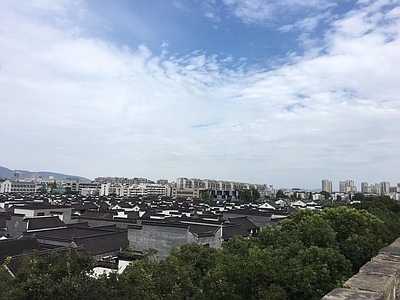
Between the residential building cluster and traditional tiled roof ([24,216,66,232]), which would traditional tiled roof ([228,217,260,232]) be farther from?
the residential building cluster

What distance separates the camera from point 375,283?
160 inches

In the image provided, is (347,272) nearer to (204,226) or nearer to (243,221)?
(204,226)

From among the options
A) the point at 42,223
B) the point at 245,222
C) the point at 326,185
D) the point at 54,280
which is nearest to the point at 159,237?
the point at 42,223

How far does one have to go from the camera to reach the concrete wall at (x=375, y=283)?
139 inches

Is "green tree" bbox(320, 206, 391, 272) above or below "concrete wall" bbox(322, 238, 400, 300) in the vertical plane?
below

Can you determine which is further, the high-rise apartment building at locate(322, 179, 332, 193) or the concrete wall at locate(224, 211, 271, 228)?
the high-rise apartment building at locate(322, 179, 332, 193)

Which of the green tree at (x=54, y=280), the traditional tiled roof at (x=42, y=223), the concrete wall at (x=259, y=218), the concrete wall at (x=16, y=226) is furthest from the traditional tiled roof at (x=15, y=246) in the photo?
the concrete wall at (x=259, y=218)

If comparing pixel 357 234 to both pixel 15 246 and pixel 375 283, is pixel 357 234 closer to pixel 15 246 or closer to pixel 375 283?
pixel 375 283

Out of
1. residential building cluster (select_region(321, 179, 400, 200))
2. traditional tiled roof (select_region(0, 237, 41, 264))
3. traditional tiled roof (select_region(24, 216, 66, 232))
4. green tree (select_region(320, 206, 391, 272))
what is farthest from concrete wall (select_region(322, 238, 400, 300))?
residential building cluster (select_region(321, 179, 400, 200))

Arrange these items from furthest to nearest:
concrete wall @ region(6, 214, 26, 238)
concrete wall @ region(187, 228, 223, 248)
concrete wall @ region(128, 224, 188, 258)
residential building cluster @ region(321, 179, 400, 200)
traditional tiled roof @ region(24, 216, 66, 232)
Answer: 1. residential building cluster @ region(321, 179, 400, 200)
2. concrete wall @ region(6, 214, 26, 238)
3. traditional tiled roof @ region(24, 216, 66, 232)
4. concrete wall @ region(128, 224, 188, 258)
5. concrete wall @ region(187, 228, 223, 248)

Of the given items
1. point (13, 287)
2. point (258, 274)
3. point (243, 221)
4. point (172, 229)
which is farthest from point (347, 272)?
point (243, 221)

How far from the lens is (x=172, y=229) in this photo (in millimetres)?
25047

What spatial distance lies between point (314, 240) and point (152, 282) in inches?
262

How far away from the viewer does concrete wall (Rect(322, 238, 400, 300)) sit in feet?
11.6
